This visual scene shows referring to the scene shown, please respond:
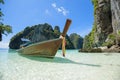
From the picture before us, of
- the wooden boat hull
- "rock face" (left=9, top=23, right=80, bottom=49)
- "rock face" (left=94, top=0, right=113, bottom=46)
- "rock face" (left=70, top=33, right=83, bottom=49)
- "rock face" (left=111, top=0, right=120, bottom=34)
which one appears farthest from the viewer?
"rock face" (left=70, top=33, right=83, bottom=49)

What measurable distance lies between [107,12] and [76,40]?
3834 inches

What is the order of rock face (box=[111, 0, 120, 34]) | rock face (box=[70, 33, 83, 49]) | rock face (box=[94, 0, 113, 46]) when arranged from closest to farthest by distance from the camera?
rock face (box=[111, 0, 120, 34]) → rock face (box=[94, 0, 113, 46]) → rock face (box=[70, 33, 83, 49])

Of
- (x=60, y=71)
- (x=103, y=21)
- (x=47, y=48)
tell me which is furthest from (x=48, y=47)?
(x=103, y=21)

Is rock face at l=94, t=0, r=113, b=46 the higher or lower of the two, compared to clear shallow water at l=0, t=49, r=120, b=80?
higher

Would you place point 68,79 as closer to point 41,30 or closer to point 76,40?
point 41,30

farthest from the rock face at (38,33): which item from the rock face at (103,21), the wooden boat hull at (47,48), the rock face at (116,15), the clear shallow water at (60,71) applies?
the clear shallow water at (60,71)

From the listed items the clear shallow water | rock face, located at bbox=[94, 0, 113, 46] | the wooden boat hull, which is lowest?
the clear shallow water

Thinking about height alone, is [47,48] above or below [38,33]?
below

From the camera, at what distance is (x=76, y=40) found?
5684 inches

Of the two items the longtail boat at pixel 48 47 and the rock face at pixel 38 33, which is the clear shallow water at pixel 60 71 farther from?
the rock face at pixel 38 33

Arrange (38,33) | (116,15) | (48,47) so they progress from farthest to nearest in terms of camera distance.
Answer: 1. (38,33)
2. (116,15)
3. (48,47)

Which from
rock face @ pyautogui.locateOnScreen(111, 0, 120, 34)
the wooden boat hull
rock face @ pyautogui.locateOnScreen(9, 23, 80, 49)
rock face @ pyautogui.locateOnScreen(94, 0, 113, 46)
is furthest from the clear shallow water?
rock face @ pyautogui.locateOnScreen(9, 23, 80, 49)

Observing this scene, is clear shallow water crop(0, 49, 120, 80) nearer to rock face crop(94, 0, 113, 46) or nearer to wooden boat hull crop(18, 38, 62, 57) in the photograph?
wooden boat hull crop(18, 38, 62, 57)

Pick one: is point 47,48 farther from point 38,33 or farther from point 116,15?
point 38,33
